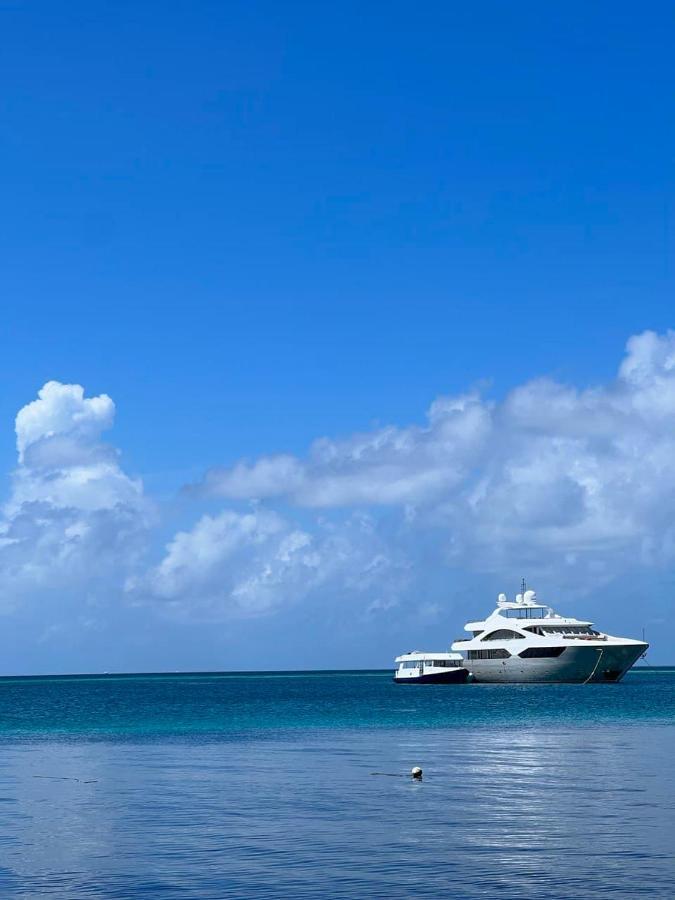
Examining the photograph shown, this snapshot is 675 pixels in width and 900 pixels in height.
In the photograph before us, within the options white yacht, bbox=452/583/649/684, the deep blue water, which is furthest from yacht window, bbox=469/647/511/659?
the deep blue water

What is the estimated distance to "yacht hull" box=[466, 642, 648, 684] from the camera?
171875 millimetres

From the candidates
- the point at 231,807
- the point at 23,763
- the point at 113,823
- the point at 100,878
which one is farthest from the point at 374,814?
the point at 23,763

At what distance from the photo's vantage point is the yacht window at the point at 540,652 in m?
171

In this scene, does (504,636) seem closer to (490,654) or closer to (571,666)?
(490,654)

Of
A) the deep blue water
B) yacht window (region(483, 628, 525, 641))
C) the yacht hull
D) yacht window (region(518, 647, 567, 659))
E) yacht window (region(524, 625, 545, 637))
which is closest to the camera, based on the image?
the deep blue water

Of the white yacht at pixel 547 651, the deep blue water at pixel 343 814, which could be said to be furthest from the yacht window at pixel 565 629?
the deep blue water at pixel 343 814

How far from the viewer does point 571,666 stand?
172625mm

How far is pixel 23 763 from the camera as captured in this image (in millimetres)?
67625

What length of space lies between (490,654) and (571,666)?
13.3 metres

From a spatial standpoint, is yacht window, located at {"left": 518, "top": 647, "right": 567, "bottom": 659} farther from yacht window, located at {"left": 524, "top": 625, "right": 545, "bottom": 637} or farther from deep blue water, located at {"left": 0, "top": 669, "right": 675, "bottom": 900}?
deep blue water, located at {"left": 0, "top": 669, "right": 675, "bottom": 900}

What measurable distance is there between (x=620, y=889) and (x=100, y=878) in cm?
1446

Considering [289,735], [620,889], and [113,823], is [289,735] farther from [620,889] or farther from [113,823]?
[620,889]

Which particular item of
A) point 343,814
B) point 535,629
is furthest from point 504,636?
point 343,814

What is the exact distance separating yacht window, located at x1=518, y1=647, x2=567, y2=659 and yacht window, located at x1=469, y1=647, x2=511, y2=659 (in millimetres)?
3303
